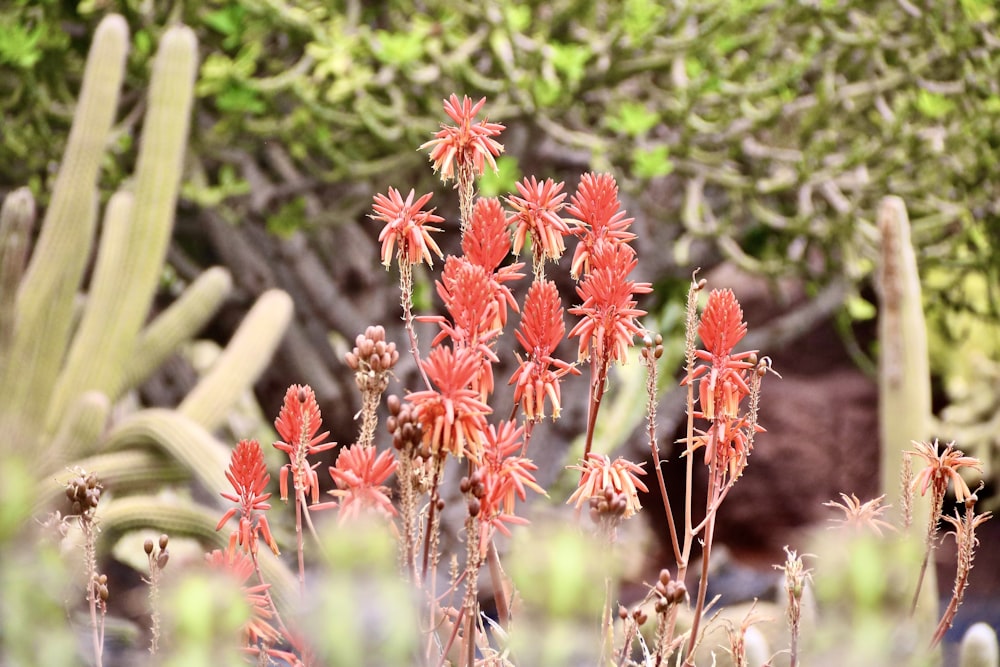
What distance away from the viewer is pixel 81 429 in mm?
2150

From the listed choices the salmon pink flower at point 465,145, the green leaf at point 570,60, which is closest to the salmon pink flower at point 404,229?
the salmon pink flower at point 465,145

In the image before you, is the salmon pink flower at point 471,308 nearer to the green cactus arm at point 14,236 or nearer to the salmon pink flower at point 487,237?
the salmon pink flower at point 487,237

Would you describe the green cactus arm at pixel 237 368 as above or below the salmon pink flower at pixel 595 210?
above

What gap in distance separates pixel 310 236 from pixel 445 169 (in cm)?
236

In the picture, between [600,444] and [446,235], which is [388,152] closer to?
[446,235]

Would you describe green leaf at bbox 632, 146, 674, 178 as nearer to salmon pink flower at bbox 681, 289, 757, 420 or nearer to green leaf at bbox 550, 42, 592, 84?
green leaf at bbox 550, 42, 592, 84

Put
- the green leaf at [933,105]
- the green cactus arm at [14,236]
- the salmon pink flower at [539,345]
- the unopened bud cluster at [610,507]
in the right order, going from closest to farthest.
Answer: the unopened bud cluster at [610,507], the salmon pink flower at [539,345], the green cactus arm at [14,236], the green leaf at [933,105]

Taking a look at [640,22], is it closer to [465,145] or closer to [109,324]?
[109,324]

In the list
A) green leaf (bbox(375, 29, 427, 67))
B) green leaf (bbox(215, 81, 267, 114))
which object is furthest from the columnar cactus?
green leaf (bbox(375, 29, 427, 67))

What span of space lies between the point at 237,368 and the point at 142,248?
343 mm

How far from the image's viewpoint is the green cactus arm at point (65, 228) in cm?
221

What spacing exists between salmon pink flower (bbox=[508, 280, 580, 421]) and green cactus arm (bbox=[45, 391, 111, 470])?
178cm

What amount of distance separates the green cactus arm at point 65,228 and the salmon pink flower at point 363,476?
193cm

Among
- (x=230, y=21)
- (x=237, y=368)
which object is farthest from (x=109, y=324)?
(x=230, y=21)
